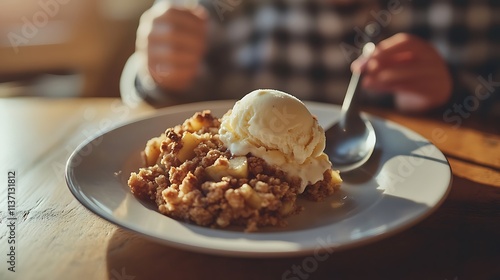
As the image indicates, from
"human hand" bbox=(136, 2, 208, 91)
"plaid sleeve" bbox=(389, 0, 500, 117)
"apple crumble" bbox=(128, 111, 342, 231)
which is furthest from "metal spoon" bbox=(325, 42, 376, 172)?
"plaid sleeve" bbox=(389, 0, 500, 117)

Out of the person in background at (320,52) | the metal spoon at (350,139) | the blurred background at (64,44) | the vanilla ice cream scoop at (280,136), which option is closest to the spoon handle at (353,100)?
the metal spoon at (350,139)

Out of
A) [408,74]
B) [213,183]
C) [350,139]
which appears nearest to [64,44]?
[408,74]

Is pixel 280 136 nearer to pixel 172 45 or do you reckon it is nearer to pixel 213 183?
pixel 213 183

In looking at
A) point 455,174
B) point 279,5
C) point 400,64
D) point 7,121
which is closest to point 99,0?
point 279,5

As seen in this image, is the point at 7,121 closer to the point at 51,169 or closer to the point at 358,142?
the point at 51,169

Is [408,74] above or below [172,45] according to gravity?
below
